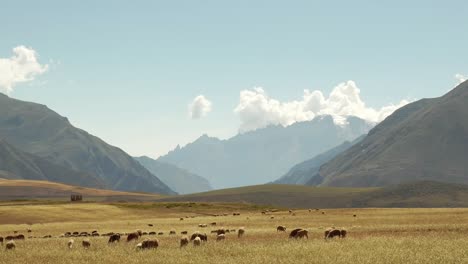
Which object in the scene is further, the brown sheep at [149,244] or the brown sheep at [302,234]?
the brown sheep at [302,234]

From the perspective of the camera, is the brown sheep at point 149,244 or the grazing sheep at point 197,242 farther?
the grazing sheep at point 197,242

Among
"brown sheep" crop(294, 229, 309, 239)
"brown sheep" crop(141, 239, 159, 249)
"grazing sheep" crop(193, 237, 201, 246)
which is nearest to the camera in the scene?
"brown sheep" crop(141, 239, 159, 249)

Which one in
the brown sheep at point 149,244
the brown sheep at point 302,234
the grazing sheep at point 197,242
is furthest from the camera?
the brown sheep at point 302,234

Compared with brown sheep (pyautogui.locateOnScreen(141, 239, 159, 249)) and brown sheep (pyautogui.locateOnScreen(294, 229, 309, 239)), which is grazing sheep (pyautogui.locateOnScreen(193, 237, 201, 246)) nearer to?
brown sheep (pyautogui.locateOnScreen(141, 239, 159, 249))

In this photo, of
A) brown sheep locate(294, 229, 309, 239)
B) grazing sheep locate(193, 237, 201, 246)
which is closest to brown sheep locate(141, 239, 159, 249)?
grazing sheep locate(193, 237, 201, 246)

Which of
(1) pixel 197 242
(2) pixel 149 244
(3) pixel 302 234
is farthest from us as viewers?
(3) pixel 302 234

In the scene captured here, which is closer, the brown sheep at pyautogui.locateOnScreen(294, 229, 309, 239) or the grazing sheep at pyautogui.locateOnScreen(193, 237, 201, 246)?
the grazing sheep at pyautogui.locateOnScreen(193, 237, 201, 246)

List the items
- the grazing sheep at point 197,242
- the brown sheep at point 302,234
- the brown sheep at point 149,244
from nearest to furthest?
the brown sheep at point 149,244 → the grazing sheep at point 197,242 → the brown sheep at point 302,234

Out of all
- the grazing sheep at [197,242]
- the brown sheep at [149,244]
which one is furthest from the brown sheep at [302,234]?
the brown sheep at [149,244]

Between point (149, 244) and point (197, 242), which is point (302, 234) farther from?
point (149, 244)

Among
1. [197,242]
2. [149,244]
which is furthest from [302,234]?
[149,244]

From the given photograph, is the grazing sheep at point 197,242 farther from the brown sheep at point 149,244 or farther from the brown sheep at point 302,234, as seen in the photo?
the brown sheep at point 302,234

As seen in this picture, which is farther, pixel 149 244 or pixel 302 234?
pixel 302 234

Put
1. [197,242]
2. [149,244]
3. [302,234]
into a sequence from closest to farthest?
1. [149,244]
2. [197,242]
3. [302,234]
